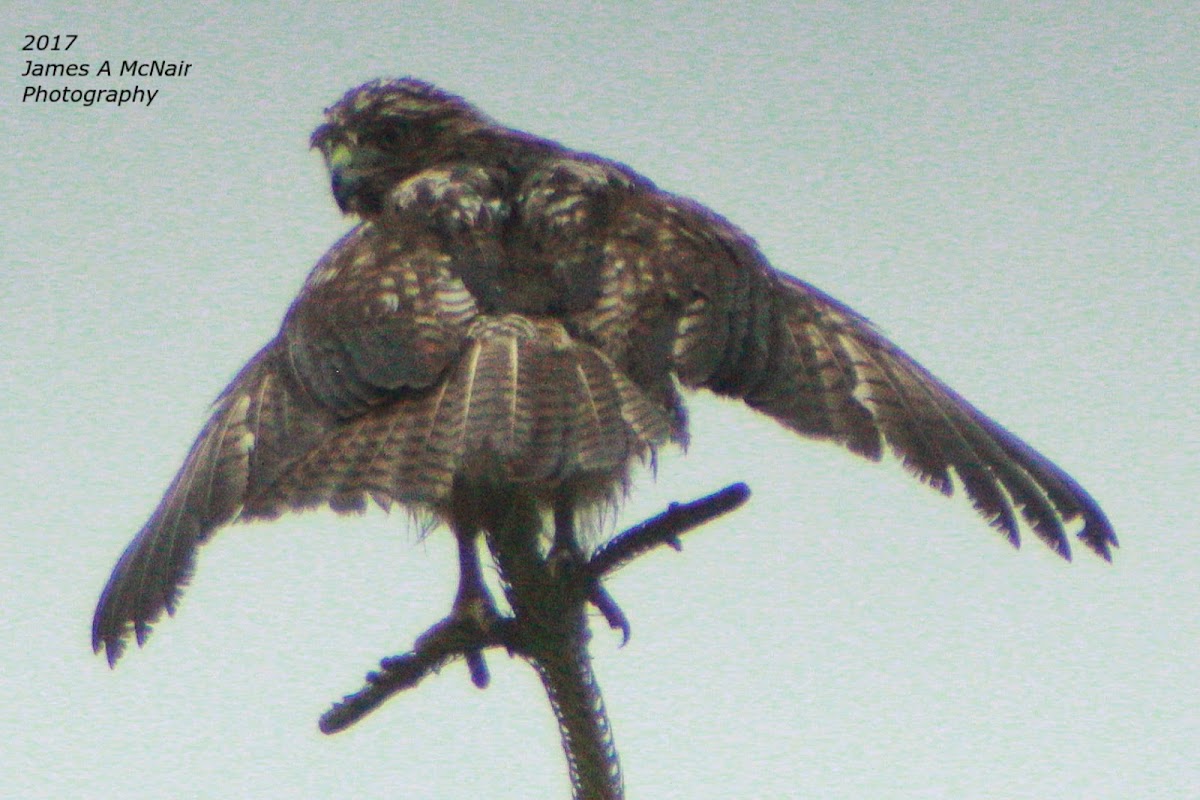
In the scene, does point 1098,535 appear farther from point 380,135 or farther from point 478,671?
point 380,135

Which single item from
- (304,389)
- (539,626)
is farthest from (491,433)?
(304,389)

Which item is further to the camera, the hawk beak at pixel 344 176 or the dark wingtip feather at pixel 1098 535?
the hawk beak at pixel 344 176

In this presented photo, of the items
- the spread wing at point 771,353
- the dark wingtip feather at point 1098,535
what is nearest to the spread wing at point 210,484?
the spread wing at point 771,353

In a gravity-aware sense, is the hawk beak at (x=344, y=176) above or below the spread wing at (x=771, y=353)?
above

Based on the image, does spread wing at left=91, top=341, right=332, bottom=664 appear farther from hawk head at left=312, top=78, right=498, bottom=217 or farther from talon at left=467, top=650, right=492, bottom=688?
hawk head at left=312, top=78, right=498, bottom=217

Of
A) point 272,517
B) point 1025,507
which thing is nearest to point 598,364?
point 272,517

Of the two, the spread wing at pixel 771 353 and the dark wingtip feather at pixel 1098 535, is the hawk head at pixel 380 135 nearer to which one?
the spread wing at pixel 771 353

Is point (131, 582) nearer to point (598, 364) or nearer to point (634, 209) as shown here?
point (598, 364)

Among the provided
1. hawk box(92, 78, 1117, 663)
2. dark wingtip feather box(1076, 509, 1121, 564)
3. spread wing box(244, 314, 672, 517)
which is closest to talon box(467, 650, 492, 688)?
hawk box(92, 78, 1117, 663)
